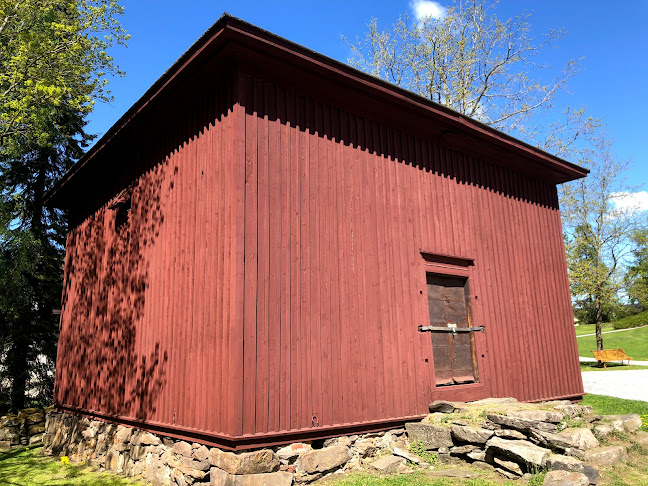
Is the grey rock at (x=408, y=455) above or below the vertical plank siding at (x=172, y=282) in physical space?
below

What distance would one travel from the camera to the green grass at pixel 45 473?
24.3 feet

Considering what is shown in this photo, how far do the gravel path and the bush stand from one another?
28.8 meters

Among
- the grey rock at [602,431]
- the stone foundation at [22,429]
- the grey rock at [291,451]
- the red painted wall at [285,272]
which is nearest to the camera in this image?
the grey rock at [291,451]

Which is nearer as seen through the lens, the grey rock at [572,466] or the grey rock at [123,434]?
the grey rock at [572,466]

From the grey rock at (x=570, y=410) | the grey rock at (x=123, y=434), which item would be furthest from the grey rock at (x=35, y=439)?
the grey rock at (x=570, y=410)

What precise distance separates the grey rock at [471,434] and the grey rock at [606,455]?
3.87 ft

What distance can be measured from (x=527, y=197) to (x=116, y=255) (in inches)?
333

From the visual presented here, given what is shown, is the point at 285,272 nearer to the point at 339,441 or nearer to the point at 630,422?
the point at 339,441

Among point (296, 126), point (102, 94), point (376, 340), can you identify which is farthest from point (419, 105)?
point (102, 94)

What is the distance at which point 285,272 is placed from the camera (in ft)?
20.4

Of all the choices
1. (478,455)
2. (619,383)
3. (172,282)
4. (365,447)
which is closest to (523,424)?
(478,455)

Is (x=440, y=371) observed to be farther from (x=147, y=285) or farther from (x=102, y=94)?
(x=102, y=94)

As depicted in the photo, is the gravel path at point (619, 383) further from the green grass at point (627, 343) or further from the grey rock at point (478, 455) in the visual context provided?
the green grass at point (627, 343)

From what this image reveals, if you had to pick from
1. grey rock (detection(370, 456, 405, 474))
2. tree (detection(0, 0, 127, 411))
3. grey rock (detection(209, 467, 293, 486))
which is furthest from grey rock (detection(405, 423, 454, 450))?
tree (detection(0, 0, 127, 411))
